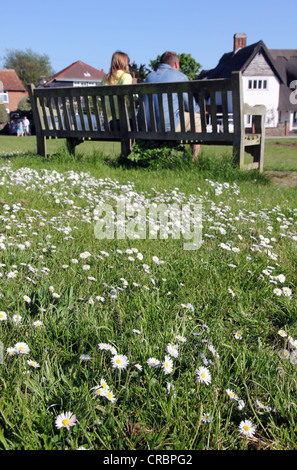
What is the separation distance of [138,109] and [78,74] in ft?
259

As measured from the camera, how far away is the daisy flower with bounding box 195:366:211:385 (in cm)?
159

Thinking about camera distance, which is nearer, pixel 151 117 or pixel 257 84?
pixel 151 117

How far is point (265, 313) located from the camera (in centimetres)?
232

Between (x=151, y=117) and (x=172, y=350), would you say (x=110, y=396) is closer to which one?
(x=172, y=350)

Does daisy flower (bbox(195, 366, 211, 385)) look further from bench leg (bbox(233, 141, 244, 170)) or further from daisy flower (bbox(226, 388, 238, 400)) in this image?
bench leg (bbox(233, 141, 244, 170))

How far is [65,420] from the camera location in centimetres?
137

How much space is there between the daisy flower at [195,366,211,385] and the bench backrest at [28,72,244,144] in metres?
4.73

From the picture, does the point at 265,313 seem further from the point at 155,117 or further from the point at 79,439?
the point at 155,117

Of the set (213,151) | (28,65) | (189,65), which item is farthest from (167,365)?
(28,65)

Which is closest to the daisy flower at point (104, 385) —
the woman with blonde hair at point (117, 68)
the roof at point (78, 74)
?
the woman with blonde hair at point (117, 68)

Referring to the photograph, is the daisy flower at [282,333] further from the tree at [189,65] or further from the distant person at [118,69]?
the tree at [189,65]

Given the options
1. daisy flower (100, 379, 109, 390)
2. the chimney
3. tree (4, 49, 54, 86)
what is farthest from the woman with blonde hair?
tree (4, 49, 54, 86)

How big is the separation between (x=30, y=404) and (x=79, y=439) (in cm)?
22

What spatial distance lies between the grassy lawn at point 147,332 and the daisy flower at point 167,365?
1cm
